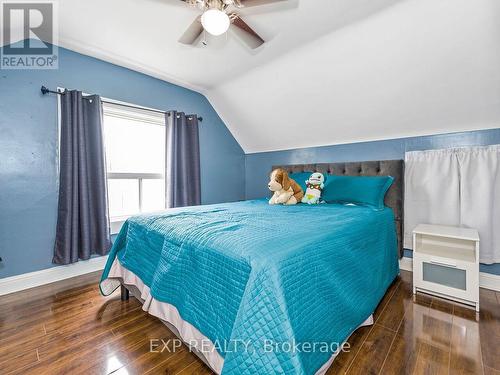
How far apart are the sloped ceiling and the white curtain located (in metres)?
0.29

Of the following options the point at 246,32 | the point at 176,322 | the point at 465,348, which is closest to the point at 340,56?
the point at 246,32

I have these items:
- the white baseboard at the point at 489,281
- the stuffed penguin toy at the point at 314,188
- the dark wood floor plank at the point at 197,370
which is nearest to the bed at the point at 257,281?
the dark wood floor plank at the point at 197,370

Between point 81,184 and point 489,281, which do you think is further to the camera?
point 81,184

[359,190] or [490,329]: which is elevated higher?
[359,190]

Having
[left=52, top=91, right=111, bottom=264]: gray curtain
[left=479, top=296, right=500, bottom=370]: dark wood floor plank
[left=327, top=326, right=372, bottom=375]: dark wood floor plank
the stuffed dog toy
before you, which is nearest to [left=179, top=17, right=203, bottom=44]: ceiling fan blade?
[left=52, top=91, right=111, bottom=264]: gray curtain

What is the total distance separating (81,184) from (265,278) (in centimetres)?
233

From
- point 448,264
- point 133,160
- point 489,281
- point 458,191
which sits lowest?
point 489,281

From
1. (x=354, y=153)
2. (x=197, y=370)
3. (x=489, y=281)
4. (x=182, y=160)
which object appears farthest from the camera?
(x=182, y=160)

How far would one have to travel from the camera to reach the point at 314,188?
2.60m

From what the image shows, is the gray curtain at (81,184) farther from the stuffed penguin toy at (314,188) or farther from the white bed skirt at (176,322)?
the stuffed penguin toy at (314,188)

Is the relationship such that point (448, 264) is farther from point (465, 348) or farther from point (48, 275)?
point (48, 275)

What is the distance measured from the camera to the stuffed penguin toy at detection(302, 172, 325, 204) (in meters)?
2.52

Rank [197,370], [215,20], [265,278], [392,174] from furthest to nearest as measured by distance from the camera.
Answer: [392,174] → [215,20] → [197,370] → [265,278]

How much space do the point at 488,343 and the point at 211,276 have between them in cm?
171
